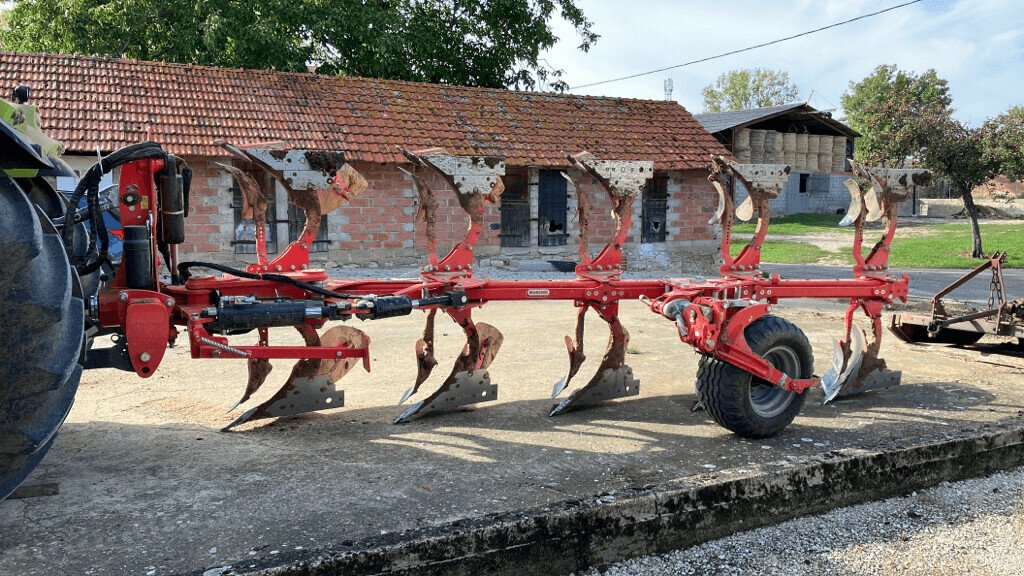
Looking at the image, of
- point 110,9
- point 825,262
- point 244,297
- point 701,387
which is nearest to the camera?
point 244,297

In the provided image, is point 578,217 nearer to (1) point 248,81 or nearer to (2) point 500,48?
(1) point 248,81

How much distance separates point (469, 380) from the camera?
5547 mm

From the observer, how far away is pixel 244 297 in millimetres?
4344

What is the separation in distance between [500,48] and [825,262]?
982cm

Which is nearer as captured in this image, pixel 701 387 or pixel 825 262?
pixel 701 387

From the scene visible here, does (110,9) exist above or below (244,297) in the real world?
above

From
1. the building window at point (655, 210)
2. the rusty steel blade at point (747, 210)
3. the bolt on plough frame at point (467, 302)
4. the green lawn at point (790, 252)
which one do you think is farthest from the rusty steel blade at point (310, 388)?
the green lawn at point (790, 252)

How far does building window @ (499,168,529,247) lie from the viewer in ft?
53.2

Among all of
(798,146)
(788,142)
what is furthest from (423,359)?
(798,146)

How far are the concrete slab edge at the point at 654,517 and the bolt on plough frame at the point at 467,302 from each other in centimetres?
69

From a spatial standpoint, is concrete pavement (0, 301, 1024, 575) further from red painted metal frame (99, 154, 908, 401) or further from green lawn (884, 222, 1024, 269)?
green lawn (884, 222, 1024, 269)

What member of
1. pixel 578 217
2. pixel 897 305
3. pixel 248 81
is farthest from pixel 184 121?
pixel 897 305

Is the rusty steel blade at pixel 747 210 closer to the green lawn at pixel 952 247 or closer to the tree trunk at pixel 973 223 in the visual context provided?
the green lawn at pixel 952 247

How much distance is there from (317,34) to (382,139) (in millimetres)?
6385
